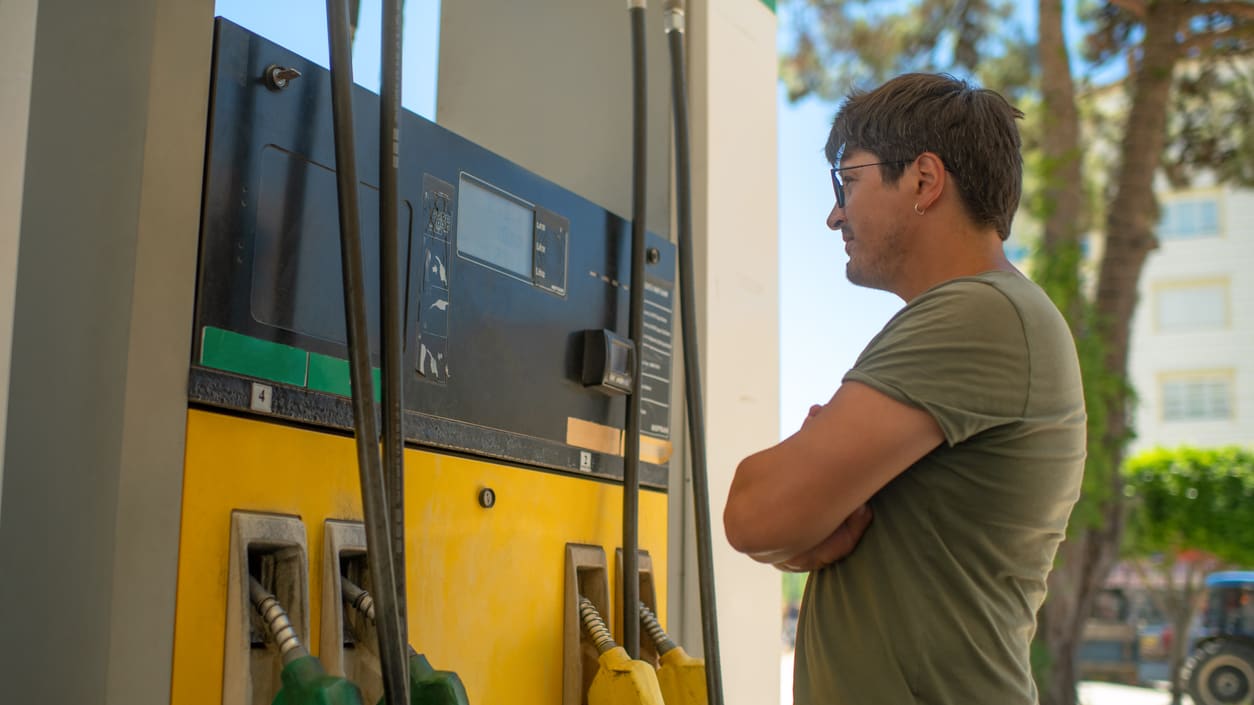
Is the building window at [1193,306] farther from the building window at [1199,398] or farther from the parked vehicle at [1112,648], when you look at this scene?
the parked vehicle at [1112,648]

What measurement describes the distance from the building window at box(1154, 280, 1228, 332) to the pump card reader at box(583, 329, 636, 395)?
24.7m

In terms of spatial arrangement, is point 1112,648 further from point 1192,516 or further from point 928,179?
point 928,179

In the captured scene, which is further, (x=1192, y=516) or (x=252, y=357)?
(x=1192, y=516)

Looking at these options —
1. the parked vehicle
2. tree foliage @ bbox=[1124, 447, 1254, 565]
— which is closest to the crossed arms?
tree foliage @ bbox=[1124, 447, 1254, 565]

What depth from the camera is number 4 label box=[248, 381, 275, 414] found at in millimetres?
1529

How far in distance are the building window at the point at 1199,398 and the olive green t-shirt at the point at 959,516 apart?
80.4 feet

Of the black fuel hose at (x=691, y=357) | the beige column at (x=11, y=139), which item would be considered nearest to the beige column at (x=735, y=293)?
the black fuel hose at (x=691, y=357)

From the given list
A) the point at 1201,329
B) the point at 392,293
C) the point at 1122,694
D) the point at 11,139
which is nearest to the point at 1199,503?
the point at 1122,694

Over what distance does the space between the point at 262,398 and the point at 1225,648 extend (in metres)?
12.5

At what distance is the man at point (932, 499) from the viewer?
157cm

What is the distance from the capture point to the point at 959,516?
1619mm

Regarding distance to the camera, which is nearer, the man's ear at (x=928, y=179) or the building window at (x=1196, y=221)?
the man's ear at (x=928, y=179)

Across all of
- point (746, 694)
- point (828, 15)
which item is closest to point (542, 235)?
point (746, 694)

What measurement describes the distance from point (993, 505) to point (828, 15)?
1362 centimetres
